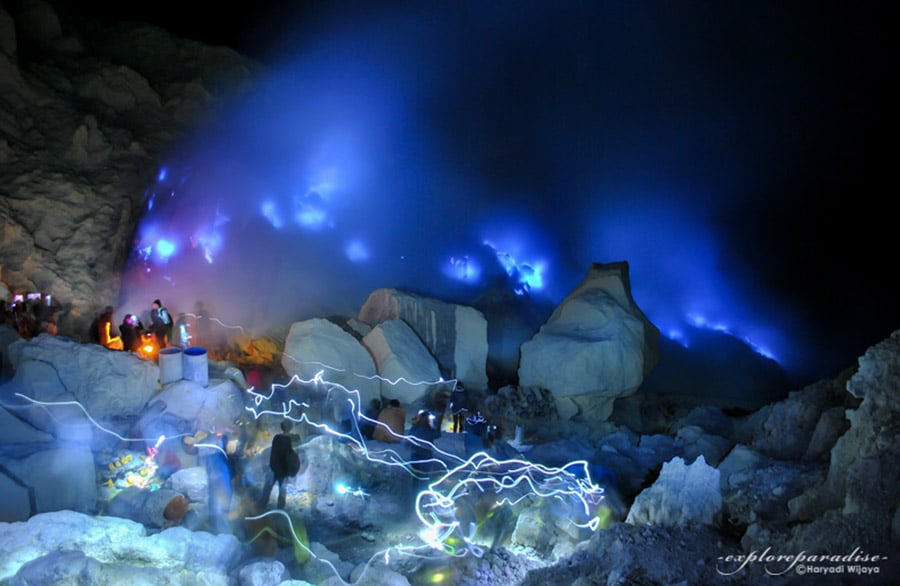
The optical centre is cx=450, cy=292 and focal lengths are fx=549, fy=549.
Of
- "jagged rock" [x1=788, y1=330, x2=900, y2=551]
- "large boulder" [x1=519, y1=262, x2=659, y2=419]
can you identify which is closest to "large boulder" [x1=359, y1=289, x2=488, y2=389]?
"large boulder" [x1=519, y1=262, x2=659, y2=419]

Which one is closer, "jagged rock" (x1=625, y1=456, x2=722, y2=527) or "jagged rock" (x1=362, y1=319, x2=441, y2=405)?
"jagged rock" (x1=625, y1=456, x2=722, y2=527)

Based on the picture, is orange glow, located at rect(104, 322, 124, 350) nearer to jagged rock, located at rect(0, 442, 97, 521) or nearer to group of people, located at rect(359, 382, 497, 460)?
jagged rock, located at rect(0, 442, 97, 521)

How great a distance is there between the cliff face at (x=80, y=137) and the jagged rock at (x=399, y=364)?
18.0 ft

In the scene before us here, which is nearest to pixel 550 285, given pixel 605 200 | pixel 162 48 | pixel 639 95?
pixel 605 200

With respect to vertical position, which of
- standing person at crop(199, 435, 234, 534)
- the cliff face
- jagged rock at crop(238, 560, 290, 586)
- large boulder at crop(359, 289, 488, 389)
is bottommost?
jagged rock at crop(238, 560, 290, 586)

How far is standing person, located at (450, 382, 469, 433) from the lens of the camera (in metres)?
10.6

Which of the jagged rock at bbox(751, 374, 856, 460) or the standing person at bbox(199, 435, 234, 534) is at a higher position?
the jagged rock at bbox(751, 374, 856, 460)

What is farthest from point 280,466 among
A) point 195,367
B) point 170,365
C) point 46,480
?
point 170,365

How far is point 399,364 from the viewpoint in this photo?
38.7ft

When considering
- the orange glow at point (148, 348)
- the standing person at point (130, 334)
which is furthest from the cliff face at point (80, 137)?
the orange glow at point (148, 348)

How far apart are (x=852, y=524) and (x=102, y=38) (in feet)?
62.3

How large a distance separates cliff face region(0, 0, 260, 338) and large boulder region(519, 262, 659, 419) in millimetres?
9268

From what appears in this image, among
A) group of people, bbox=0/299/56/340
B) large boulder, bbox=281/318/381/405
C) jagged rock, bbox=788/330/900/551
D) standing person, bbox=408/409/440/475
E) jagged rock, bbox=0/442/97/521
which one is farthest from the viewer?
large boulder, bbox=281/318/381/405

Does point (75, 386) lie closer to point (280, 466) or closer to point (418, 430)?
point (280, 466)
